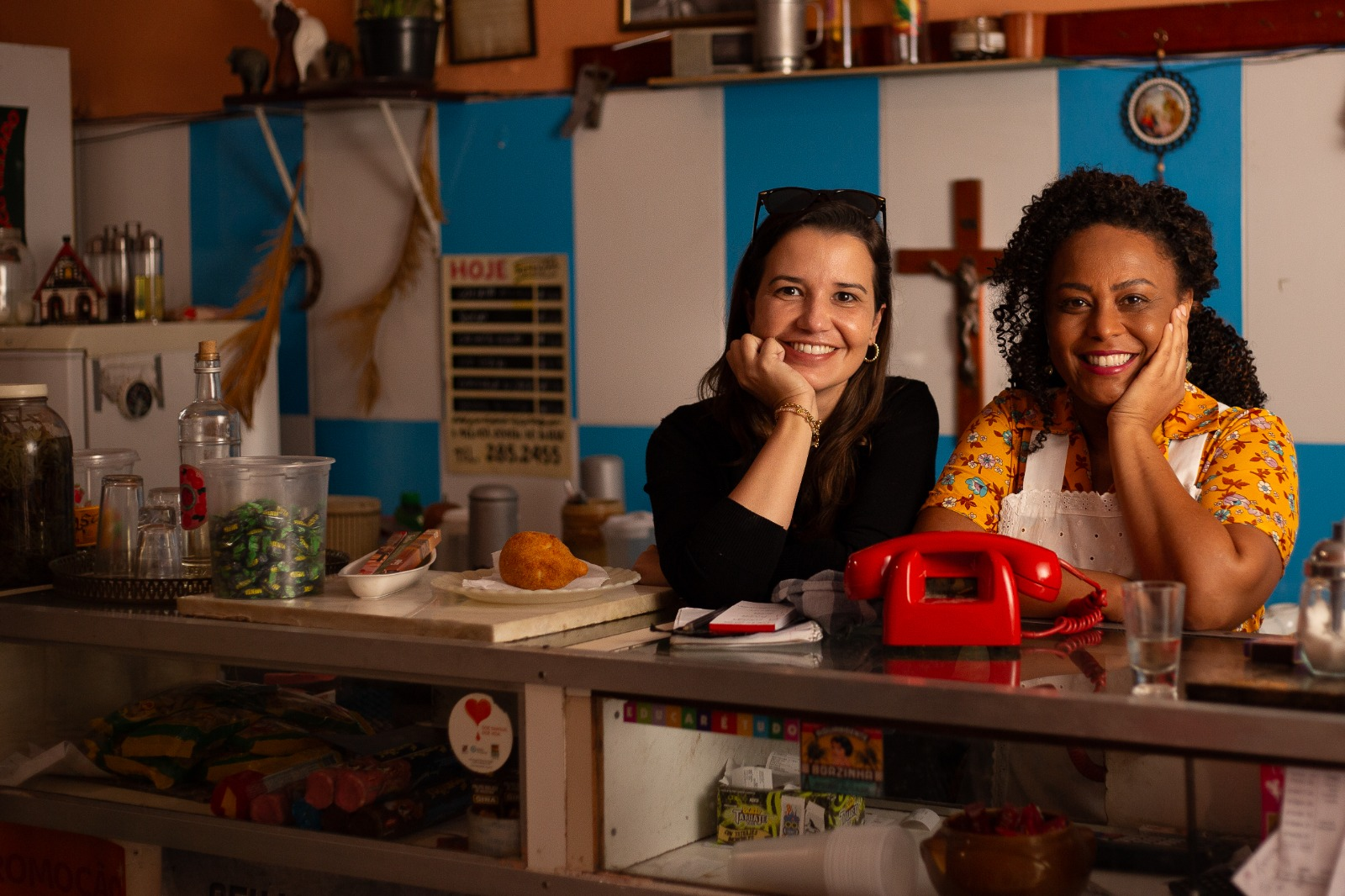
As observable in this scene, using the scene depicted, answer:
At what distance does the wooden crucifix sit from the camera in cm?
378

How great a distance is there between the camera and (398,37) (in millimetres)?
4289

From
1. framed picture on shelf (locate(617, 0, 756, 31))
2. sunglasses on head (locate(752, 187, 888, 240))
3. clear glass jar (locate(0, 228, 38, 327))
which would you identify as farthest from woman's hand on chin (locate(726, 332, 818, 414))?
clear glass jar (locate(0, 228, 38, 327))

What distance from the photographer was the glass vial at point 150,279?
14.0 feet

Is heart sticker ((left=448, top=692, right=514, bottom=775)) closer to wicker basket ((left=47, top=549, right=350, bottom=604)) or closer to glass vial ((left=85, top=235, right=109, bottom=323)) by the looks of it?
wicker basket ((left=47, top=549, right=350, bottom=604))

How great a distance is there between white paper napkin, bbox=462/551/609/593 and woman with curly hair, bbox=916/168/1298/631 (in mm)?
518

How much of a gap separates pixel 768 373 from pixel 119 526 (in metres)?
0.93

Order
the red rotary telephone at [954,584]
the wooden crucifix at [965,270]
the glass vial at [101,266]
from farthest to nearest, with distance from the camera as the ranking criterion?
1. the glass vial at [101,266]
2. the wooden crucifix at [965,270]
3. the red rotary telephone at [954,584]

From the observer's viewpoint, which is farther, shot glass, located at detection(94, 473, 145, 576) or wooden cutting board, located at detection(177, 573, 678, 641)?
shot glass, located at detection(94, 473, 145, 576)

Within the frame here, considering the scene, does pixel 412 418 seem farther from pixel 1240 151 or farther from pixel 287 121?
pixel 1240 151

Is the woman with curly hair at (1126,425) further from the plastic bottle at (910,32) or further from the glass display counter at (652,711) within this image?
the plastic bottle at (910,32)

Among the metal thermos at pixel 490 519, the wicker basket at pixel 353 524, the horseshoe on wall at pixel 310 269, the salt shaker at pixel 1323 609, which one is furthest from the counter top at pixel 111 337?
the salt shaker at pixel 1323 609

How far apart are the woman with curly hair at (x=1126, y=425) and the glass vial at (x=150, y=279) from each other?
9.60 ft

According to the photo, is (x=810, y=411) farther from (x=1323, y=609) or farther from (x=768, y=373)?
(x=1323, y=609)

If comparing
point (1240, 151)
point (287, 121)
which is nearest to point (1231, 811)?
point (1240, 151)
